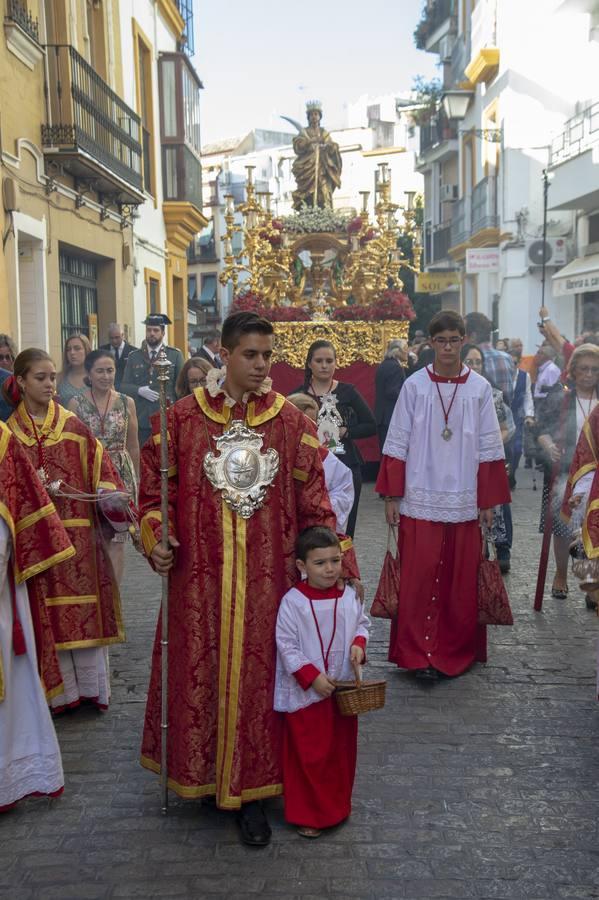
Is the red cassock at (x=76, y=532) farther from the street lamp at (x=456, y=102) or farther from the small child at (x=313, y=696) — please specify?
the street lamp at (x=456, y=102)

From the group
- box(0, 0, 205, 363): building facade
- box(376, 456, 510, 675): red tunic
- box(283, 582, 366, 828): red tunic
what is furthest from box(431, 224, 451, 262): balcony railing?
box(283, 582, 366, 828): red tunic

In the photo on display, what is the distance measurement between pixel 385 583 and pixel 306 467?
6.73 feet

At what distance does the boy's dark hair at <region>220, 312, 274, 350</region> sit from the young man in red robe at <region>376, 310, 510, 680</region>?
2.12 metres

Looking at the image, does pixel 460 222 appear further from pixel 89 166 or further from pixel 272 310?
pixel 89 166

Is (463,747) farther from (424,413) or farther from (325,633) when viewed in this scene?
(424,413)

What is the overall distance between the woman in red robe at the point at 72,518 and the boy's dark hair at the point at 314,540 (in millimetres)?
1677

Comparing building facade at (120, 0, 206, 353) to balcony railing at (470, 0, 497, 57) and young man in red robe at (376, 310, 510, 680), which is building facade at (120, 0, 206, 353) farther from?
young man in red robe at (376, 310, 510, 680)

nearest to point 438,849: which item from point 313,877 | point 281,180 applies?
point 313,877

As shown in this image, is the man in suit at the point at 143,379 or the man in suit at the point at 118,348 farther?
the man in suit at the point at 118,348

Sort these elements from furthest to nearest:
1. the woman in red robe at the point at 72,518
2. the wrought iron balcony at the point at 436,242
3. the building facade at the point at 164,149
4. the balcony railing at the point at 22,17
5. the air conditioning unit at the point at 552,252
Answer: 1. the wrought iron balcony at the point at 436,242
2. the air conditioning unit at the point at 552,252
3. the building facade at the point at 164,149
4. the balcony railing at the point at 22,17
5. the woman in red robe at the point at 72,518

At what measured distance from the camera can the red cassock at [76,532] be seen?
5.27 m

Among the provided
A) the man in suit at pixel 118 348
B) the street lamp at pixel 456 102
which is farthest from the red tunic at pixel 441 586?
the street lamp at pixel 456 102

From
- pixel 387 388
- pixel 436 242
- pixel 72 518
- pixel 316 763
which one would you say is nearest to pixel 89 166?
pixel 387 388

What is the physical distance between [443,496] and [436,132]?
3389 cm
